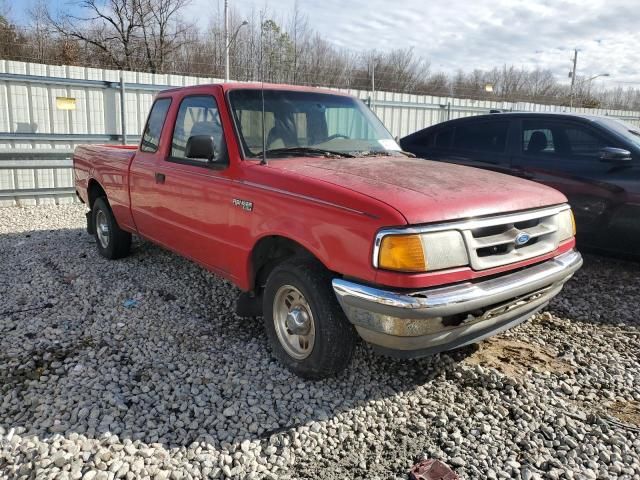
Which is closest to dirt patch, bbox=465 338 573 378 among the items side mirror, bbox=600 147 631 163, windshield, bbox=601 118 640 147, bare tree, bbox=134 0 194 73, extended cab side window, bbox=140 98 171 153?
side mirror, bbox=600 147 631 163

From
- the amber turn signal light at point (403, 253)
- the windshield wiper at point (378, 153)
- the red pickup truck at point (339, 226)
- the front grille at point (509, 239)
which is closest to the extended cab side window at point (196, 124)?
the red pickup truck at point (339, 226)

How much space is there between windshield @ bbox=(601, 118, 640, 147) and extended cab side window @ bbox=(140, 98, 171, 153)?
4640 millimetres

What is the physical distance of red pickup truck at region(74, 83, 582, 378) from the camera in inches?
104

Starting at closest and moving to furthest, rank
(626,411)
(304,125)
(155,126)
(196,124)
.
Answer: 1. (626,411)
2. (304,125)
3. (196,124)
4. (155,126)

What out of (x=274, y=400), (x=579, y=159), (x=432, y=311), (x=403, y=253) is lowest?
(x=274, y=400)

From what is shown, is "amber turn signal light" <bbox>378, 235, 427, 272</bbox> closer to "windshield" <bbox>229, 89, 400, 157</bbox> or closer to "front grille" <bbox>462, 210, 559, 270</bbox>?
"front grille" <bbox>462, 210, 559, 270</bbox>

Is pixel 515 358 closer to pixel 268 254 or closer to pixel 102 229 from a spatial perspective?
pixel 268 254

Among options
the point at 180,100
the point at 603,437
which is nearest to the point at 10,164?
the point at 180,100

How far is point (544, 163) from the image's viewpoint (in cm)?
573

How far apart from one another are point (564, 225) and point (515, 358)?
1.02m

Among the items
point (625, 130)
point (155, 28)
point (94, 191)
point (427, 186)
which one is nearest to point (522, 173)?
point (625, 130)

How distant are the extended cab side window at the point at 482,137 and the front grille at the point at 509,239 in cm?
304

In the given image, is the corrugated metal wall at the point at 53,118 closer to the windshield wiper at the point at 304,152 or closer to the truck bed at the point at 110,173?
the truck bed at the point at 110,173

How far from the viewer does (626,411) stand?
3.09m
